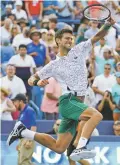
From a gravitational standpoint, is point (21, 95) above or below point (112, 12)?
below

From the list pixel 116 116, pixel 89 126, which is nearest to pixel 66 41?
pixel 89 126

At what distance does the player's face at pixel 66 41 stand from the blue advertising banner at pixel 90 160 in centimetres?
361

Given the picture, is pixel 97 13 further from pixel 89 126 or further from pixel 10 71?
pixel 10 71

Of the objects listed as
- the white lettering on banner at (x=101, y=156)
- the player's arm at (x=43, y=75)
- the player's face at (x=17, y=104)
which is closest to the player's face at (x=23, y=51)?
the player's face at (x=17, y=104)

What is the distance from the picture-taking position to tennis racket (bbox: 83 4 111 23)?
10.5 metres

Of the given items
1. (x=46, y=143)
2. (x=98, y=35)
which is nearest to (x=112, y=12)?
(x=98, y=35)

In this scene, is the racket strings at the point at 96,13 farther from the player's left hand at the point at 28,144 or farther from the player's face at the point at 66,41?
the player's left hand at the point at 28,144

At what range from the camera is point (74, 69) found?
34.8ft

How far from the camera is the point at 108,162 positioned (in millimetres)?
13836

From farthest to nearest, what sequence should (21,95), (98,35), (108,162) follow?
(21,95)
(108,162)
(98,35)

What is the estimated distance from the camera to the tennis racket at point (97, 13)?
10.5m

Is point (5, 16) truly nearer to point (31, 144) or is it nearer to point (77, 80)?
point (31, 144)

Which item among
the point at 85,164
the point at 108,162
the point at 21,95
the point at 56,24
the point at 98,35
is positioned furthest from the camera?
the point at 56,24

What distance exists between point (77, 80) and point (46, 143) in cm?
107
